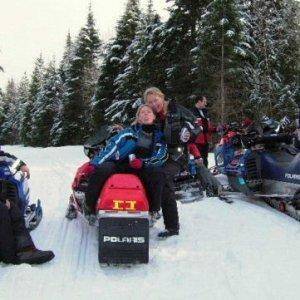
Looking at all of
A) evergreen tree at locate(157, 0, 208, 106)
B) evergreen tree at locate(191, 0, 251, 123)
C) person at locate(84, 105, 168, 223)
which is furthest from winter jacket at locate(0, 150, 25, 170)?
evergreen tree at locate(157, 0, 208, 106)

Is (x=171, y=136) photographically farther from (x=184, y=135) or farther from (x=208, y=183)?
(x=208, y=183)

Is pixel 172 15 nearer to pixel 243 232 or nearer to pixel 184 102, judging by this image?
pixel 184 102

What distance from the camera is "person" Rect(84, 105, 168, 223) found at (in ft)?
15.4

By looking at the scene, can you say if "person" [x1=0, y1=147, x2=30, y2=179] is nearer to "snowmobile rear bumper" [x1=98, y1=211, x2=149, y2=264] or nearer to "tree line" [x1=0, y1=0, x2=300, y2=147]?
"snowmobile rear bumper" [x1=98, y1=211, x2=149, y2=264]

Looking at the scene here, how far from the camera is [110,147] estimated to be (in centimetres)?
484

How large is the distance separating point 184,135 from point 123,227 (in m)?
1.44

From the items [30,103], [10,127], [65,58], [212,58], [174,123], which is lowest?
[174,123]

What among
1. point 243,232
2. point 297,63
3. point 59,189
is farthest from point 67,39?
point 243,232

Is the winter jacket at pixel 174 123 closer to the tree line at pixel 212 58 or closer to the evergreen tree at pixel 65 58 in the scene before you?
the tree line at pixel 212 58

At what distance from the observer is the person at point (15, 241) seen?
13.8ft

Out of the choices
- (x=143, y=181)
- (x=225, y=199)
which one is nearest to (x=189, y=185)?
(x=225, y=199)

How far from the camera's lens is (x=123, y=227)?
4.25 meters

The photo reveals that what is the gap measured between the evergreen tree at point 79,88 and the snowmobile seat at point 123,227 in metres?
35.8

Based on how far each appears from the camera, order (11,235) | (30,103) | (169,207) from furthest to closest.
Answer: (30,103) < (169,207) < (11,235)
